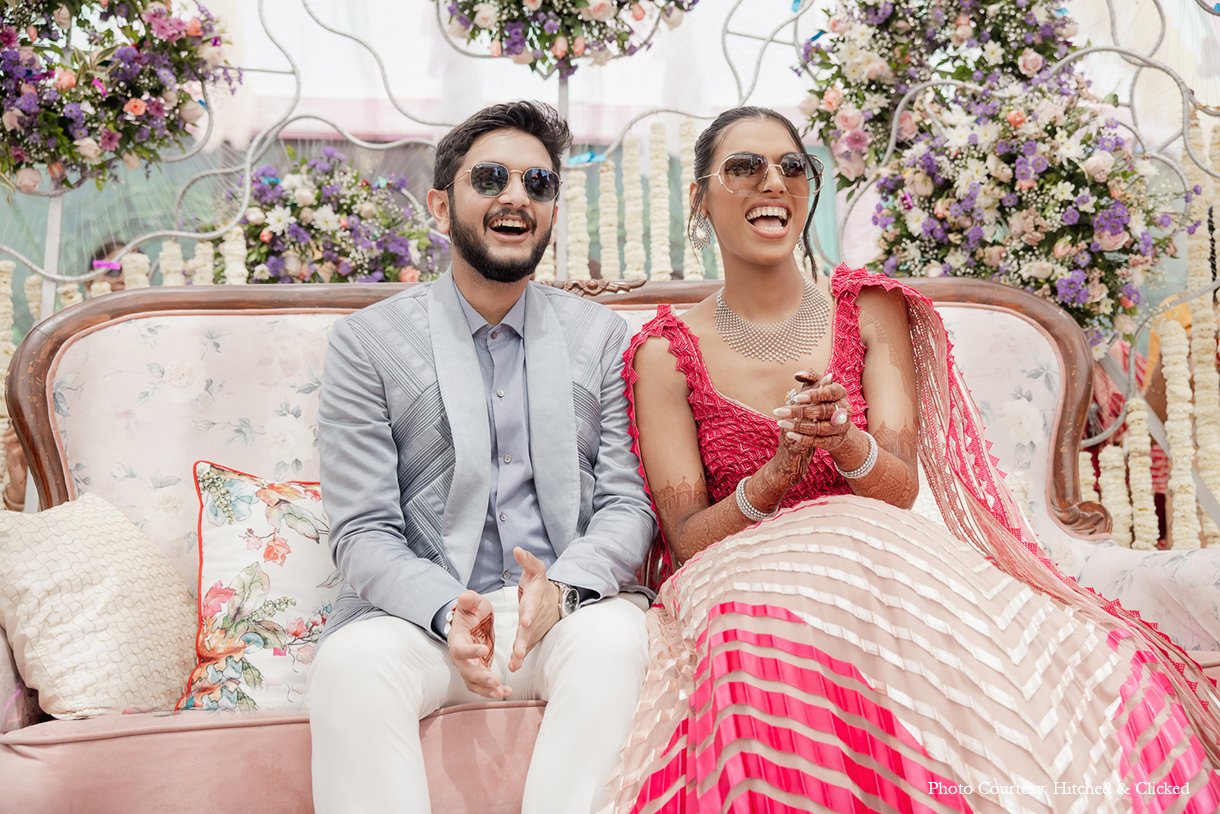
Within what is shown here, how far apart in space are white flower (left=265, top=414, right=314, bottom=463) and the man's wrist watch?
2.87 ft

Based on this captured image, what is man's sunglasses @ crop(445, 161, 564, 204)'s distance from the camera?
1.83m

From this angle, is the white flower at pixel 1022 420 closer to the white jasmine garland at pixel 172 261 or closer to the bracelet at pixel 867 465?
the bracelet at pixel 867 465

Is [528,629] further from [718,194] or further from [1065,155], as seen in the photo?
[1065,155]

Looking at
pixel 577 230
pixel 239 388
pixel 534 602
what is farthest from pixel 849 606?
pixel 577 230

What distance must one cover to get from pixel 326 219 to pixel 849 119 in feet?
6.50

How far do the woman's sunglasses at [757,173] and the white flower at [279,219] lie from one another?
200 cm

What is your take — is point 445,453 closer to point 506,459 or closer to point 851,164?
point 506,459

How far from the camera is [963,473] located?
175 centimetres

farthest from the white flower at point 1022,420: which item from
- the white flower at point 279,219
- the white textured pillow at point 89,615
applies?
the white flower at point 279,219

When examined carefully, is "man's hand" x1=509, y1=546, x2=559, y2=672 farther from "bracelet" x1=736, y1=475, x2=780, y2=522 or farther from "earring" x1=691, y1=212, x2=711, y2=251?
"earring" x1=691, y1=212, x2=711, y2=251

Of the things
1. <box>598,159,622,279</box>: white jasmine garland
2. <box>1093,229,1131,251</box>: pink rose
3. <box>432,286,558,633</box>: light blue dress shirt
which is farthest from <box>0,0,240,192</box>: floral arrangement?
<box>1093,229,1131,251</box>: pink rose

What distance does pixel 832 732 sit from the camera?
1.14 m

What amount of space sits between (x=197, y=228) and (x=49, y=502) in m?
1.81

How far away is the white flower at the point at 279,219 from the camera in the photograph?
3.16 meters
